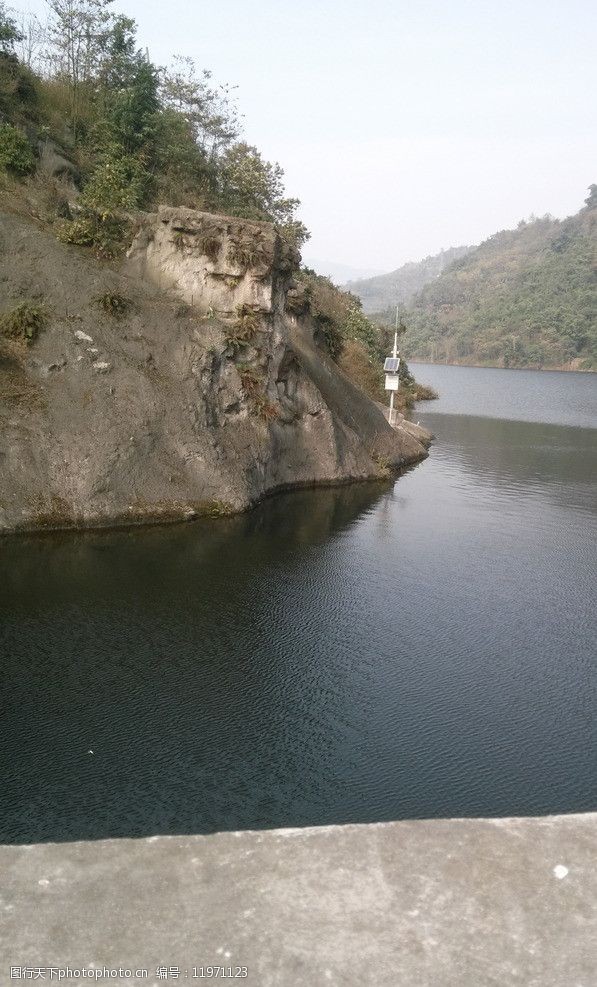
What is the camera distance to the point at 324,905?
4.45 metres

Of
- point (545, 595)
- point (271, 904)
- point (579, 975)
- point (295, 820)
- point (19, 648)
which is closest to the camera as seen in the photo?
point (579, 975)

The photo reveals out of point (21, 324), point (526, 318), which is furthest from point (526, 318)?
point (21, 324)

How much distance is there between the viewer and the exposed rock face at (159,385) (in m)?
19.9

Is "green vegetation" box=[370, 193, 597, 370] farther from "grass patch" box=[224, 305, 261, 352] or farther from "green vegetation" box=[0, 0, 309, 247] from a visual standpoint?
"grass patch" box=[224, 305, 261, 352]

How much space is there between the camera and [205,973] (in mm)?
4047

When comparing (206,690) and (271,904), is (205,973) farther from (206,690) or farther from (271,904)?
(206,690)

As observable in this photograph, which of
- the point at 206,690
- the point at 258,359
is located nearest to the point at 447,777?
the point at 206,690

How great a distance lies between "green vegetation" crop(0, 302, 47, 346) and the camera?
21.1m

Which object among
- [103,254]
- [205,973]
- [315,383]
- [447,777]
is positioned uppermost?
[103,254]

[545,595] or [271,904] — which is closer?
[271,904]

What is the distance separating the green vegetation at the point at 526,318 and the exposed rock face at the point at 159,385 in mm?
108105

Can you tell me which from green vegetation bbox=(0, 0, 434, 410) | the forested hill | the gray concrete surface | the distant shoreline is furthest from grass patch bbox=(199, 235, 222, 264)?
the forested hill

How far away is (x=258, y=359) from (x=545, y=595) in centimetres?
1203

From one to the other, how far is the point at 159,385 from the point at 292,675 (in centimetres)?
1204
